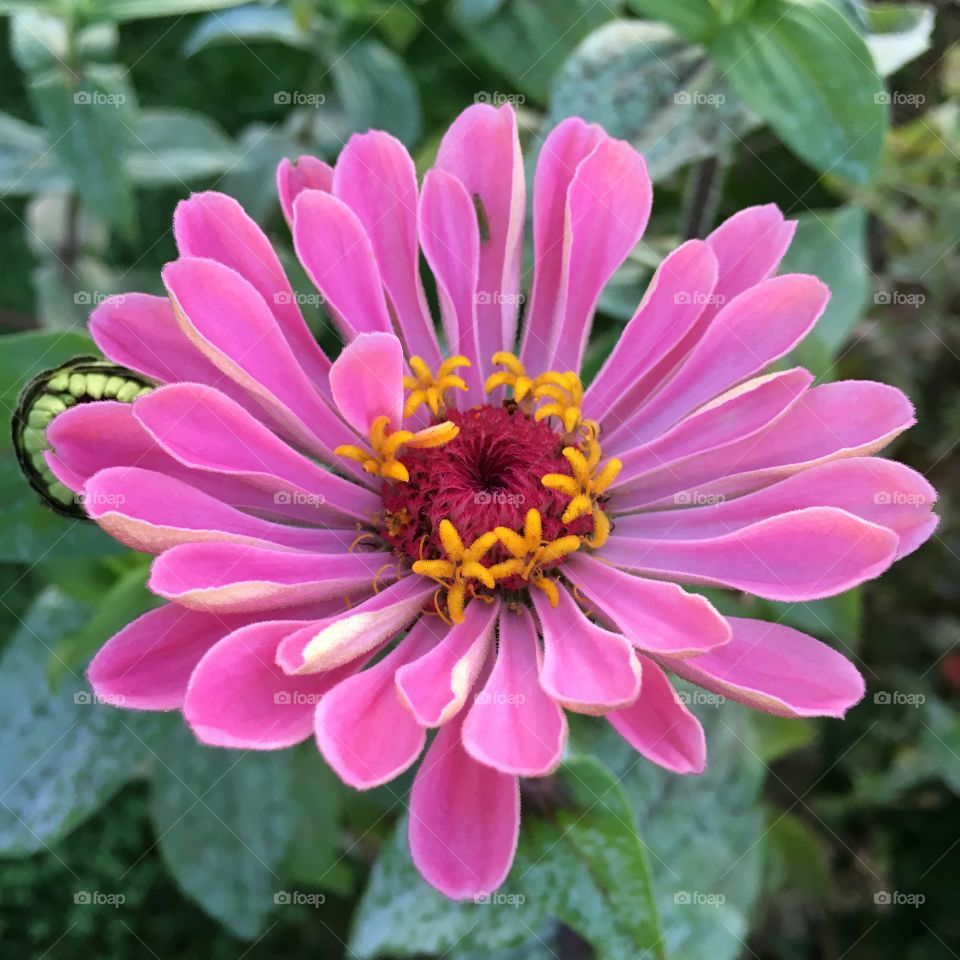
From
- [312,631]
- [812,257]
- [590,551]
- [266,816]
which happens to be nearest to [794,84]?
[812,257]

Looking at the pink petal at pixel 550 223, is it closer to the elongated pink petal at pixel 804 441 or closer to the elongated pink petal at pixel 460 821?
the elongated pink petal at pixel 804 441

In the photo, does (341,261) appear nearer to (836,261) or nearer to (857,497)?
(857,497)

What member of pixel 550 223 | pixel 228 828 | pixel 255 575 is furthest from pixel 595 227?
pixel 228 828

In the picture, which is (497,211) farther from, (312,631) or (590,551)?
(312,631)
